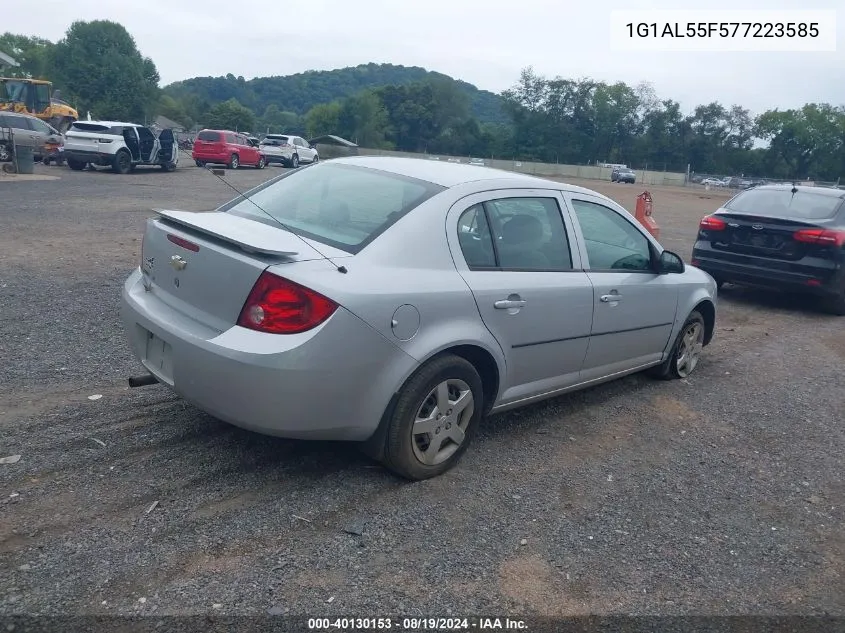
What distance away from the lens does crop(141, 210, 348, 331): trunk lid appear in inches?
138

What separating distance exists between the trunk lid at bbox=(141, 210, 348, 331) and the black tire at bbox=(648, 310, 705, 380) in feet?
11.0

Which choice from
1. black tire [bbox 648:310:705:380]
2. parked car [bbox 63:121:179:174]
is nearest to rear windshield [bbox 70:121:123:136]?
parked car [bbox 63:121:179:174]

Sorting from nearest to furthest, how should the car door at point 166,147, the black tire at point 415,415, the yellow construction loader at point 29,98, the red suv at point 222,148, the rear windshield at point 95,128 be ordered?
the black tire at point 415,415 → the rear windshield at point 95,128 → the car door at point 166,147 → the red suv at point 222,148 → the yellow construction loader at point 29,98

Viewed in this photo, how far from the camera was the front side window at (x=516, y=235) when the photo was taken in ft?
13.5

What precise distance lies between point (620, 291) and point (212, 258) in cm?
268

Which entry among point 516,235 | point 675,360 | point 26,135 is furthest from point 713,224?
point 26,135

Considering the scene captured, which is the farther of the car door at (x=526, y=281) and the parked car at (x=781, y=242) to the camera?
the parked car at (x=781, y=242)

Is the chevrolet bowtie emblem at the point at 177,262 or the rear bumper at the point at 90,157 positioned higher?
the chevrolet bowtie emblem at the point at 177,262

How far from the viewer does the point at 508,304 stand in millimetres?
4109

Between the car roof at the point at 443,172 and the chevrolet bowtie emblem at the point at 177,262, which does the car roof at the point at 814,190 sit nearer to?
the car roof at the point at 443,172

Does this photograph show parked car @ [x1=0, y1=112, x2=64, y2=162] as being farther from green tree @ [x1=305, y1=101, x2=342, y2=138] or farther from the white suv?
green tree @ [x1=305, y1=101, x2=342, y2=138]

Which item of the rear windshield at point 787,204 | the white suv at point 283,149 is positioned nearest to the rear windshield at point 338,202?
the rear windshield at point 787,204

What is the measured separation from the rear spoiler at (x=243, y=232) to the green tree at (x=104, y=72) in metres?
80.5

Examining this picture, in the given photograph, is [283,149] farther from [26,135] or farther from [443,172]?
[443,172]
